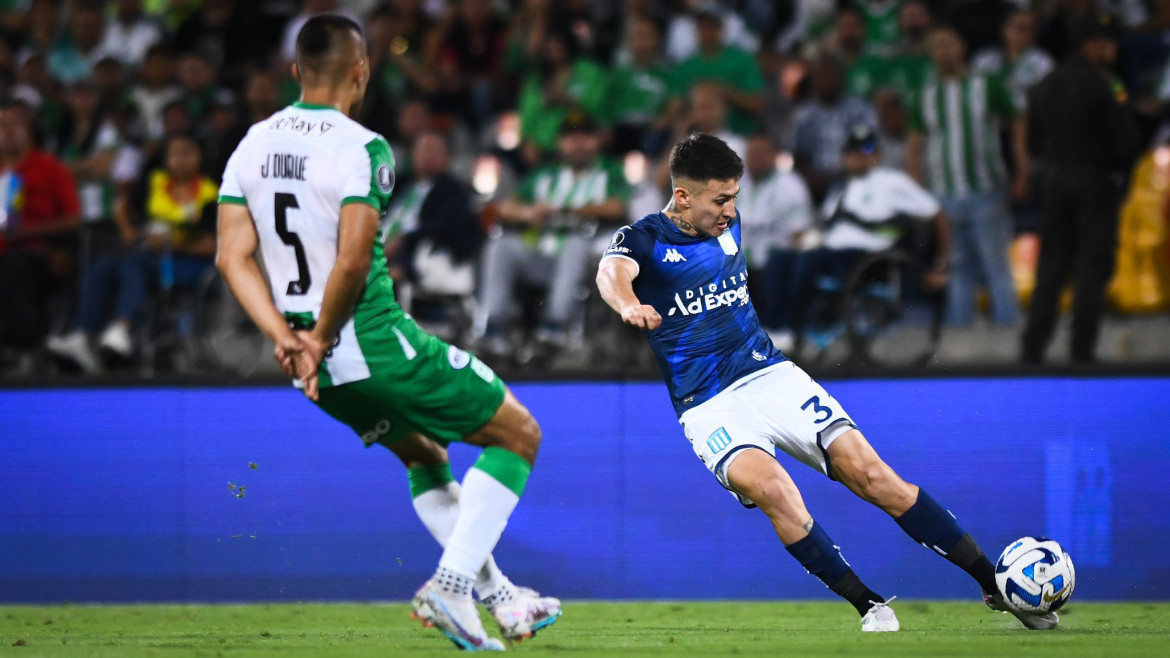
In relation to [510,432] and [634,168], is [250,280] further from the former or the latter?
[634,168]

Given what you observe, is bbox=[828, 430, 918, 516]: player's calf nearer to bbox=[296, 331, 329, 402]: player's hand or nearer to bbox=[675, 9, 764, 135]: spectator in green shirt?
bbox=[296, 331, 329, 402]: player's hand

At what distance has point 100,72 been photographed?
1227 centimetres

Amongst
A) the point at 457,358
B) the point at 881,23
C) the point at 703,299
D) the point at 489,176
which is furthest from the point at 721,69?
the point at 457,358

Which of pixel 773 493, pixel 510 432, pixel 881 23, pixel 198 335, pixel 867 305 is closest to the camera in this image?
pixel 510 432

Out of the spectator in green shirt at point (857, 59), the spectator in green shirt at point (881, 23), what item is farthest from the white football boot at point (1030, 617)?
the spectator in green shirt at point (881, 23)

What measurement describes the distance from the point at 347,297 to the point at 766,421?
72.4 inches

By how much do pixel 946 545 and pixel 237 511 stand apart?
12.2ft

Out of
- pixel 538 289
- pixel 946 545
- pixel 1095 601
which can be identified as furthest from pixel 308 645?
pixel 538 289

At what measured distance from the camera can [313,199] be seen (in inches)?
183

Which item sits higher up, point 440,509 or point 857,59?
point 857,59

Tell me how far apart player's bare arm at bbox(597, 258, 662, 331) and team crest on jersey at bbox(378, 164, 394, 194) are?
0.87 meters

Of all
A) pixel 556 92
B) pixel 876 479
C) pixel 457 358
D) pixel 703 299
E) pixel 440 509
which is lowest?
pixel 440 509

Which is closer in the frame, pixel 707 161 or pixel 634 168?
pixel 707 161

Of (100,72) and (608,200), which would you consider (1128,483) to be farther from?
(100,72)
